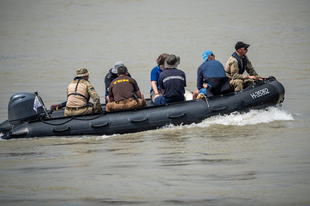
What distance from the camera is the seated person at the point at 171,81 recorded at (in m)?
8.91

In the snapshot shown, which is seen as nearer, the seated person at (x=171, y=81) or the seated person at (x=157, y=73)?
the seated person at (x=171, y=81)

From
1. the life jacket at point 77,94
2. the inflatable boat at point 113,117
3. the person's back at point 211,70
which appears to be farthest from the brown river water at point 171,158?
the person's back at point 211,70

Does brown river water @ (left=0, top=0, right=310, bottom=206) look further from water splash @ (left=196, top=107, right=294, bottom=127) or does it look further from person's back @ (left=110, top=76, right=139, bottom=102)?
person's back @ (left=110, top=76, right=139, bottom=102)

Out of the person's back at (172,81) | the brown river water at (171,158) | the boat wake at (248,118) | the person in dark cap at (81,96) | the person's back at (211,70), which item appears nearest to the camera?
the brown river water at (171,158)

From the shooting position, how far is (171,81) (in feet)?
29.1

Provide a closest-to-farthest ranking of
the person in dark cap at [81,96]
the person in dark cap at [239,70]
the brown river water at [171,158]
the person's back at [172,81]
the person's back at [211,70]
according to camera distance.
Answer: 1. the brown river water at [171,158]
2. the person in dark cap at [81,96]
3. the person's back at [172,81]
4. the person's back at [211,70]
5. the person in dark cap at [239,70]

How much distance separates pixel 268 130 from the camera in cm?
833

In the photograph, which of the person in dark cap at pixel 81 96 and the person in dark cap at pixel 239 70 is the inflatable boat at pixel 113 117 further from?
the person in dark cap at pixel 239 70

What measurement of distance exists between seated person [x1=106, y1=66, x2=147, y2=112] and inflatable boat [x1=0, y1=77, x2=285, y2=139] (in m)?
0.11

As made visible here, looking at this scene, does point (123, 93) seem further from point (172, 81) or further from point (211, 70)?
point (211, 70)

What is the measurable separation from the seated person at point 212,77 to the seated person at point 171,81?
20.4 inches

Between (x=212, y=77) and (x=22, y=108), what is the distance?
3327 millimetres

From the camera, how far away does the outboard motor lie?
9.04m

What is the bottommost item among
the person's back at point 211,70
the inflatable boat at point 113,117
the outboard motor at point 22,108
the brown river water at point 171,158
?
the brown river water at point 171,158
